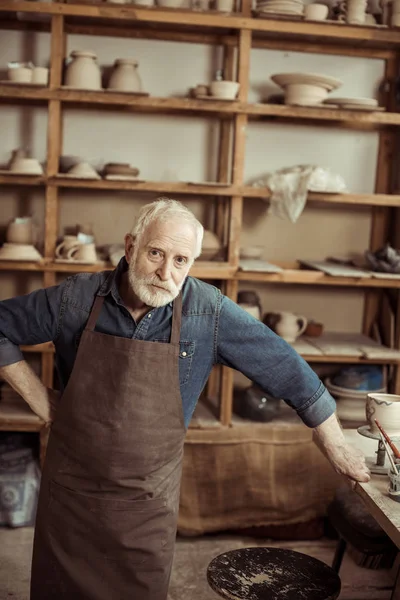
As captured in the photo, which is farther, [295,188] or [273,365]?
[295,188]

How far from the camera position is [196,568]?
3.75 metres

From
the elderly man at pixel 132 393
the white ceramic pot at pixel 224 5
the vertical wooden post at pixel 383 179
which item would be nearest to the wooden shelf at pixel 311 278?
the vertical wooden post at pixel 383 179

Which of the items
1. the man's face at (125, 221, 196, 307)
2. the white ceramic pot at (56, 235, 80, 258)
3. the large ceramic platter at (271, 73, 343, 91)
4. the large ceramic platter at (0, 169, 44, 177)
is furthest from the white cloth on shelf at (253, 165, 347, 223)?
A: the man's face at (125, 221, 196, 307)

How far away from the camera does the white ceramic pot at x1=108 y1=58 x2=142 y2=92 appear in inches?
157

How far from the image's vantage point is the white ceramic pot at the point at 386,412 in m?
2.41

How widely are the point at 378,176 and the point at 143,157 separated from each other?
1409 millimetres

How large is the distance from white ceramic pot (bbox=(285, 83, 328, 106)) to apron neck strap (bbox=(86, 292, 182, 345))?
1998mm

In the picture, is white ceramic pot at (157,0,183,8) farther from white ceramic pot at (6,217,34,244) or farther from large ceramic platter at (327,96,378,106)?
white ceramic pot at (6,217,34,244)

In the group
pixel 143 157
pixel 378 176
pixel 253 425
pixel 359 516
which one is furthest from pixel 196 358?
pixel 378 176

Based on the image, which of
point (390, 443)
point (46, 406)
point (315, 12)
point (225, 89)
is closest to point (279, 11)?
point (315, 12)

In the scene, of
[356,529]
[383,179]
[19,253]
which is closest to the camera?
[356,529]

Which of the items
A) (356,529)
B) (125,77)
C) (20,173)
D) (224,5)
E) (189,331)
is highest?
(224,5)

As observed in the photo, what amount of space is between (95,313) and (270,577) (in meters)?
1.00

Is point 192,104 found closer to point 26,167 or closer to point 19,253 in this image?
point 26,167
